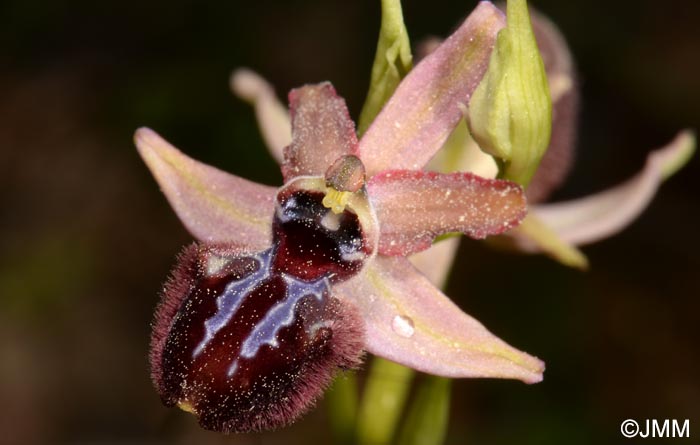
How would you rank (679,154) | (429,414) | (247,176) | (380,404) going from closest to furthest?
1. (429,414)
2. (380,404)
3. (679,154)
4. (247,176)

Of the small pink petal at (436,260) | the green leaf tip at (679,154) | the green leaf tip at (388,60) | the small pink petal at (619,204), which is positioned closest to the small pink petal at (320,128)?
the green leaf tip at (388,60)

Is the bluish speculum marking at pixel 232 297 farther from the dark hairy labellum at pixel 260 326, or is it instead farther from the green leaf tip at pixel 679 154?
the green leaf tip at pixel 679 154

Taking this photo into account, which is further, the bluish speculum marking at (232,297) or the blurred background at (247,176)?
the blurred background at (247,176)

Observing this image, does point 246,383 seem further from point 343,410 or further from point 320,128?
point 343,410

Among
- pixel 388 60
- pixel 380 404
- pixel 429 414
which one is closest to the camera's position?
pixel 388 60

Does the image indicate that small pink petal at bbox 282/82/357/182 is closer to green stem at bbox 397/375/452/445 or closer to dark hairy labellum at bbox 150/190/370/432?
dark hairy labellum at bbox 150/190/370/432

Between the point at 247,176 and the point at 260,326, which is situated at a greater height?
the point at 247,176

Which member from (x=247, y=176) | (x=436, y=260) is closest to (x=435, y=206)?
(x=436, y=260)

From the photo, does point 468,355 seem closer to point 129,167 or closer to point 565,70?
point 565,70

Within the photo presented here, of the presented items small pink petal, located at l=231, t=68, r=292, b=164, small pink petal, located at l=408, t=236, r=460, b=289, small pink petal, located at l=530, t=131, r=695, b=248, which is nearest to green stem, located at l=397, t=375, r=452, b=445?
small pink petal, located at l=408, t=236, r=460, b=289

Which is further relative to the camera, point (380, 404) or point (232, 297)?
point (380, 404)
